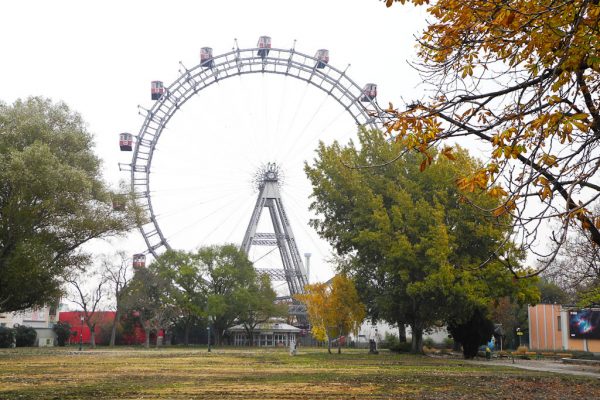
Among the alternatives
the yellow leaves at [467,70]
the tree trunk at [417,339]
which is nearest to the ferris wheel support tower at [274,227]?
the tree trunk at [417,339]

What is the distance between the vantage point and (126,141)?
5047 cm

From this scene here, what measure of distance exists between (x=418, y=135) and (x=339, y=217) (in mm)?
31423

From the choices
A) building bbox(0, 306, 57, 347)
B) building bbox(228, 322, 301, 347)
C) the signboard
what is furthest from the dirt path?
building bbox(0, 306, 57, 347)

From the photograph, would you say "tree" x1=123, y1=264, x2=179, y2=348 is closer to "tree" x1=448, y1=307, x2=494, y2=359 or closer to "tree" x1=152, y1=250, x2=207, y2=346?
"tree" x1=152, y1=250, x2=207, y2=346

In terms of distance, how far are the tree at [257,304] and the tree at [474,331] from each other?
2911cm

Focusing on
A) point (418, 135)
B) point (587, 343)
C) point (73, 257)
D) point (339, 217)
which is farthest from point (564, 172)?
point (587, 343)

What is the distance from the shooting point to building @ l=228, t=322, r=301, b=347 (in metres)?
71.4

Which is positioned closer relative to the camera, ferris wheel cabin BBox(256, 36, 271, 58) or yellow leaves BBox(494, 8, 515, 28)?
yellow leaves BBox(494, 8, 515, 28)

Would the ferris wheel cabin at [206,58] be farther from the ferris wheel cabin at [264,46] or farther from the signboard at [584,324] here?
the signboard at [584,324]

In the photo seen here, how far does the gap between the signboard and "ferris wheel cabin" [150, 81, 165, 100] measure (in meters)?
37.2

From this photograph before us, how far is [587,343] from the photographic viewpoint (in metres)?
48.5

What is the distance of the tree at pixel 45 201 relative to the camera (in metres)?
24.8

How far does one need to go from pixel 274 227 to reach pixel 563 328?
25.7 meters

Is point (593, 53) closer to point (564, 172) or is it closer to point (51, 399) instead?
point (564, 172)
